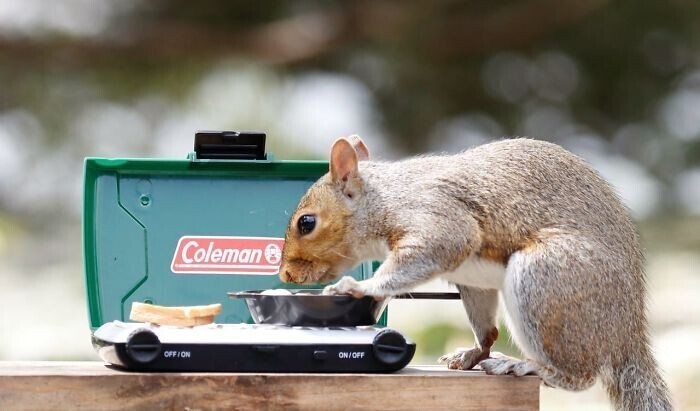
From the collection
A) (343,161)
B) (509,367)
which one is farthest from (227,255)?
(509,367)

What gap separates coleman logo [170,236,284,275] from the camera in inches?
84.0

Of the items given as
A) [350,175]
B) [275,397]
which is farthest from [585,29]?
[275,397]

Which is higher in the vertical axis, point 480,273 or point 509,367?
point 480,273

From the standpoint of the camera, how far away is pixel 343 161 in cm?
211

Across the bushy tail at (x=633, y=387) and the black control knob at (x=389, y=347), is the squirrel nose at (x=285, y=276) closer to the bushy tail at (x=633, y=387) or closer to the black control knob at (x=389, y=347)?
the black control knob at (x=389, y=347)

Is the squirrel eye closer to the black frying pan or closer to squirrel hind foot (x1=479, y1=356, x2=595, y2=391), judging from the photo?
the black frying pan

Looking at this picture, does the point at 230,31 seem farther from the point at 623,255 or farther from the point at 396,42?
the point at 623,255

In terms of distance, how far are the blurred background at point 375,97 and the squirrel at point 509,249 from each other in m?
1.01

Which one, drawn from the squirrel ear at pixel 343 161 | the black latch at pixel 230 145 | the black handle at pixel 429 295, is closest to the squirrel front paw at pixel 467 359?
the black handle at pixel 429 295

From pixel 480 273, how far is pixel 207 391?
0.50 metres

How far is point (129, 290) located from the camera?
2105 mm

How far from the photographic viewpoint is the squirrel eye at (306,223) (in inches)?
82.5

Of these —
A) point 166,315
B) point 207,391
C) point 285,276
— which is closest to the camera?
point 207,391

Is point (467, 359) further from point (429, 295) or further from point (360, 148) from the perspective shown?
point (360, 148)
